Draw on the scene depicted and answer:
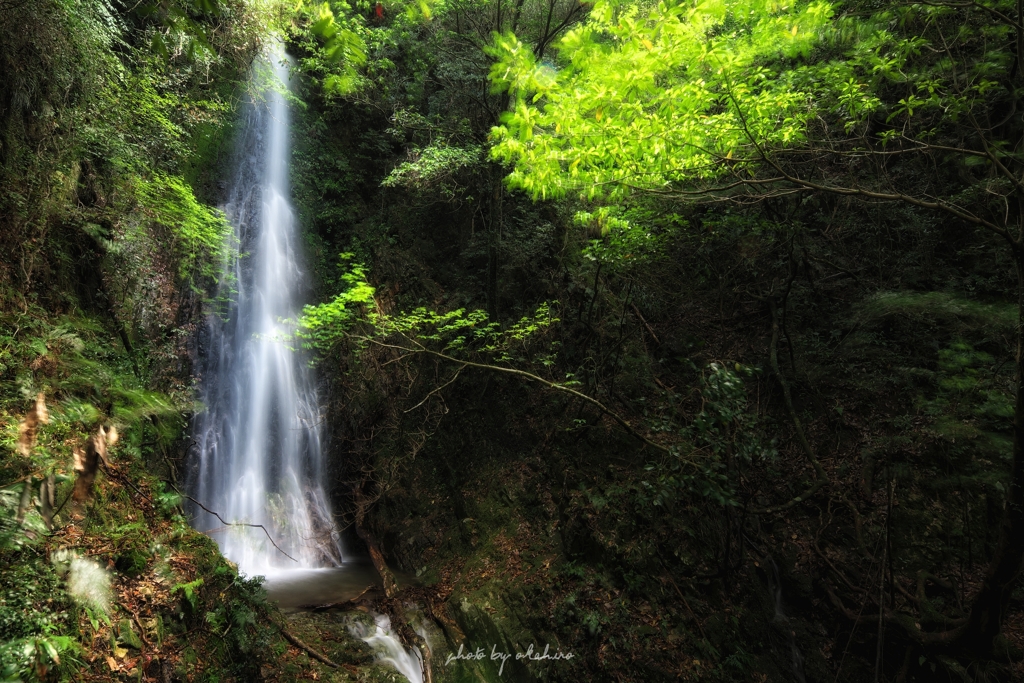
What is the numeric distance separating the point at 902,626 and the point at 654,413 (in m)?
4.20

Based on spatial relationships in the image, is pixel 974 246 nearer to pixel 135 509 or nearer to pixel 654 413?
pixel 654 413

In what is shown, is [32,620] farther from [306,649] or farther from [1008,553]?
[1008,553]

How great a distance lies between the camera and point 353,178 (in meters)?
13.3

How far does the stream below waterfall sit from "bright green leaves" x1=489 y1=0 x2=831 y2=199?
5.34m

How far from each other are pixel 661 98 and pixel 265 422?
9.58 meters

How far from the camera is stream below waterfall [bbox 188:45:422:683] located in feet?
28.0

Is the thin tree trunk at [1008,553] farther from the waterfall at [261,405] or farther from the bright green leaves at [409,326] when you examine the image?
the waterfall at [261,405]

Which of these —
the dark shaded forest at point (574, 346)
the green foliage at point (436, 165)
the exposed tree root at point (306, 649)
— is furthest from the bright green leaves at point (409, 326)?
the exposed tree root at point (306, 649)

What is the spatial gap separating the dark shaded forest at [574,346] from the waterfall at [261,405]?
42 centimetres

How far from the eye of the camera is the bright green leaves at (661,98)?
387 cm

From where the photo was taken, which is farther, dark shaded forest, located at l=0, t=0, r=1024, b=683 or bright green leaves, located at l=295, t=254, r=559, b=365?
bright green leaves, located at l=295, t=254, r=559, b=365

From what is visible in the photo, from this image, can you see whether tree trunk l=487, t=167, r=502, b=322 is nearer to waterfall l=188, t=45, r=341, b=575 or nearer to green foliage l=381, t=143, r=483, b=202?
green foliage l=381, t=143, r=483, b=202

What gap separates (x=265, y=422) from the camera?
10.1 meters

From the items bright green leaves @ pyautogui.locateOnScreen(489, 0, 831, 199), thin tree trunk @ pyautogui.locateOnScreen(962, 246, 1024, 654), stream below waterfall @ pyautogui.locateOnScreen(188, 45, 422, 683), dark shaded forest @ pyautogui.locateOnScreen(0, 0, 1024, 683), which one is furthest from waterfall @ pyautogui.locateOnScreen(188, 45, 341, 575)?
thin tree trunk @ pyautogui.locateOnScreen(962, 246, 1024, 654)
